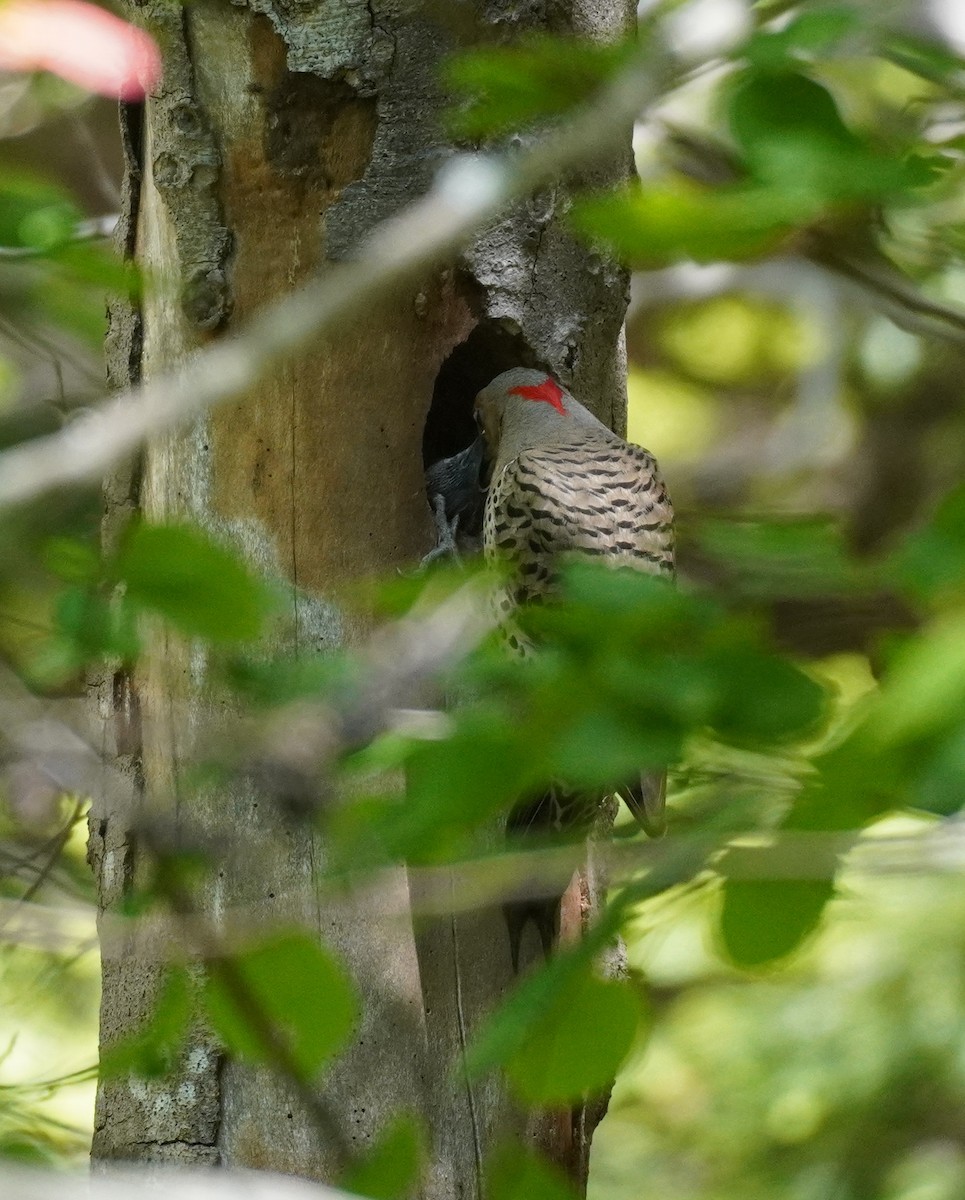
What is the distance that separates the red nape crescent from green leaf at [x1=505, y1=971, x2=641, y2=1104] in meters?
1.86

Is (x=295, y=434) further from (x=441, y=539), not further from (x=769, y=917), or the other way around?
(x=769, y=917)

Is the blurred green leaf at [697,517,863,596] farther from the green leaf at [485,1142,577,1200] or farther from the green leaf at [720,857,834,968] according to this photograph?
the green leaf at [485,1142,577,1200]

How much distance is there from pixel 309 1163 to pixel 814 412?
3520 millimetres

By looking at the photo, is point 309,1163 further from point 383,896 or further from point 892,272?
point 892,272

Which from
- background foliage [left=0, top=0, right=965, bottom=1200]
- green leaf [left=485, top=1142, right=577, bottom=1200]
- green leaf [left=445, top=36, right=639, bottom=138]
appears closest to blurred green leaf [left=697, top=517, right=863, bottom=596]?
background foliage [left=0, top=0, right=965, bottom=1200]

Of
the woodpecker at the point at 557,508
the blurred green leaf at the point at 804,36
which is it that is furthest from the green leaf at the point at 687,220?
the woodpecker at the point at 557,508

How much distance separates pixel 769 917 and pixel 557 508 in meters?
1.74

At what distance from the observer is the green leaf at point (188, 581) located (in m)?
1.14

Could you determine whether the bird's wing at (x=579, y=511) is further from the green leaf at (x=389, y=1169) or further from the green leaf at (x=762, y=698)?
the green leaf at (x=762, y=698)

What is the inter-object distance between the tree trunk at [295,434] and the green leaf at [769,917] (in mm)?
1406

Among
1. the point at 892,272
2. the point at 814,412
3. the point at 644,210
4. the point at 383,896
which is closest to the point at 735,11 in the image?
the point at 644,210

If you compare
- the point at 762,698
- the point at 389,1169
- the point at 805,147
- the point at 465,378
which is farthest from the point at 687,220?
the point at 465,378

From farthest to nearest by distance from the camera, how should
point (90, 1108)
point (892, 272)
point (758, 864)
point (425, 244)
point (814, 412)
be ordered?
1. point (814, 412)
2. point (90, 1108)
3. point (892, 272)
4. point (758, 864)
5. point (425, 244)

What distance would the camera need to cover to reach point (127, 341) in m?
2.78
